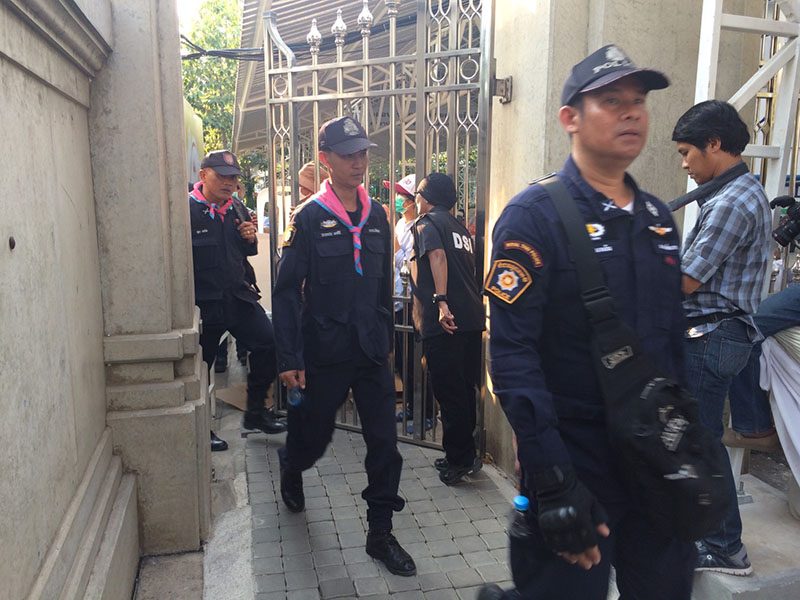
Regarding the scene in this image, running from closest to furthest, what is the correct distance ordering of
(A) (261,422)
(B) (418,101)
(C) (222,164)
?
(B) (418,101)
(C) (222,164)
(A) (261,422)

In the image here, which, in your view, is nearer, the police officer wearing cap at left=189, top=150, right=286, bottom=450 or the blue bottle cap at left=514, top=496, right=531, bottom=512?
the blue bottle cap at left=514, top=496, right=531, bottom=512

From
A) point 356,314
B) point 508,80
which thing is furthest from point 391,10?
point 356,314

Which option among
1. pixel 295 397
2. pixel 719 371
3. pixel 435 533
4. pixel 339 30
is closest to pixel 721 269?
pixel 719 371

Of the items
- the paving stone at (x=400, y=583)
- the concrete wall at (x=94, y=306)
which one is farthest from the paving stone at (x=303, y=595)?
the concrete wall at (x=94, y=306)

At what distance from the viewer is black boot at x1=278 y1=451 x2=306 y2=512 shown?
380 centimetres

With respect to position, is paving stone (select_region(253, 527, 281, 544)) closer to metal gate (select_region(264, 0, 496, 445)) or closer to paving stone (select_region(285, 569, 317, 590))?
paving stone (select_region(285, 569, 317, 590))

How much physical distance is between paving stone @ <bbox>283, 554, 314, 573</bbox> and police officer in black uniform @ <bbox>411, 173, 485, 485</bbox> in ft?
3.91

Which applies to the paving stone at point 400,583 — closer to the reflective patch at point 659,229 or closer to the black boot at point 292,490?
the black boot at point 292,490

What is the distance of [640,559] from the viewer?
77.3 inches

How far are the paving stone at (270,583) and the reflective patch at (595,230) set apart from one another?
221 centimetres

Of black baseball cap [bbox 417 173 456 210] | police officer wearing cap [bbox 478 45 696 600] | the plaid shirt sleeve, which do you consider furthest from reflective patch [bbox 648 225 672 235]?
black baseball cap [bbox 417 173 456 210]

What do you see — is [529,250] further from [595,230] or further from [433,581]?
[433,581]

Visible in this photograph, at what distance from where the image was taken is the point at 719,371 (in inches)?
113

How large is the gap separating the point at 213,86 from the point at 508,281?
78.8 feet
